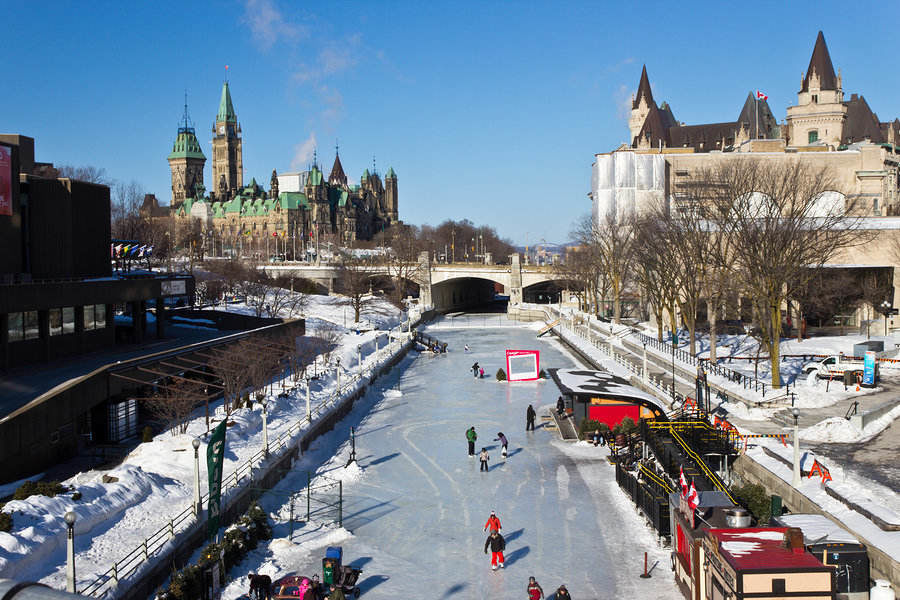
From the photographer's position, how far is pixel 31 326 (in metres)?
28.4

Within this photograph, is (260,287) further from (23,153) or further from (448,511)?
(448,511)

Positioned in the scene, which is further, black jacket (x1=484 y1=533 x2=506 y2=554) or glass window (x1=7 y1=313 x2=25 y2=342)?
glass window (x1=7 y1=313 x2=25 y2=342)

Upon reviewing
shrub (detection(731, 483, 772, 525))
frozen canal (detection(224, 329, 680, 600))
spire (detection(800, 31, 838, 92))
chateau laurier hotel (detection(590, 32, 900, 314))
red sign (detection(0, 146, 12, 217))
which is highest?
spire (detection(800, 31, 838, 92))

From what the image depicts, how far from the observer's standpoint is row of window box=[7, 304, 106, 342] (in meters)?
27.5

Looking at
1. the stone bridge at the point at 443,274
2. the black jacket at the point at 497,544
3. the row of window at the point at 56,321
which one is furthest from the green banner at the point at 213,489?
the stone bridge at the point at 443,274

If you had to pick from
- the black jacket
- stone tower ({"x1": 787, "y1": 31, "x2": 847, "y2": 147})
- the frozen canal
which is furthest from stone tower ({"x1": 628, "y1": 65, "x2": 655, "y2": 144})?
the black jacket

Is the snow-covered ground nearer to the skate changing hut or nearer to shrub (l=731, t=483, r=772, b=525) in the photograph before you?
A: the skate changing hut

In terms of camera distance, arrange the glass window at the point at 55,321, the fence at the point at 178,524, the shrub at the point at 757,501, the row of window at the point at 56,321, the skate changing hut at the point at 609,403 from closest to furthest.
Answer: the fence at the point at 178,524 → the shrub at the point at 757,501 → the row of window at the point at 56,321 → the skate changing hut at the point at 609,403 → the glass window at the point at 55,321

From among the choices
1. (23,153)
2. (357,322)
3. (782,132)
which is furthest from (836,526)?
(782,132)

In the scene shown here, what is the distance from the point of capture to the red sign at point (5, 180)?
2866 centimetres

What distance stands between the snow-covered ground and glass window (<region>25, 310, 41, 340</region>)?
21.6 feet

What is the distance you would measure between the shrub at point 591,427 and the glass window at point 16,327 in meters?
19.8

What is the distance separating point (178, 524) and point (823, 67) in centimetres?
9880

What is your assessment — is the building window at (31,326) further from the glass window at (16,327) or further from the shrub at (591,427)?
the shrub at (591,427)
